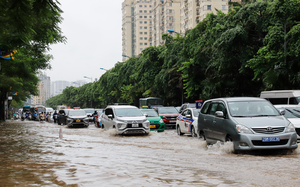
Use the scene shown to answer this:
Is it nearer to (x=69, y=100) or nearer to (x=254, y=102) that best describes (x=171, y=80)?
(x=254, y=102)

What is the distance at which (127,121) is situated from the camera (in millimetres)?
19047

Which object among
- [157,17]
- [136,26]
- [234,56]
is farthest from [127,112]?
[136,26]

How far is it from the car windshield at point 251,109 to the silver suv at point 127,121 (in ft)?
26.5

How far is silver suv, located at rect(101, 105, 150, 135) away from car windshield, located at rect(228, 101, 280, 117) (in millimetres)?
8077

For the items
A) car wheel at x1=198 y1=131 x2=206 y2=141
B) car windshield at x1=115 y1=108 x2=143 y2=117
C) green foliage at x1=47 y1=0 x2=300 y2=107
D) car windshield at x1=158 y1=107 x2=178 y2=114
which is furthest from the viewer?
green foliage at x1=47 y1=0 x2=300 y2=107

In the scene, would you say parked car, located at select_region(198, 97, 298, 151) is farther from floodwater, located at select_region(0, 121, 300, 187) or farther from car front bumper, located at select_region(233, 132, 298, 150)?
floodwater, located at select_region(0, 121, 300, 187)

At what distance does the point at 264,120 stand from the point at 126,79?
59923 millimetres

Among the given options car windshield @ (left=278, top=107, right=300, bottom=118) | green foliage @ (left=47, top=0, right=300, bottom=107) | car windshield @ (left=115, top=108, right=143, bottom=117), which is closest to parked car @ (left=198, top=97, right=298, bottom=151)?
car windshield @ (left=278, top=107, right=300, bottom=118)

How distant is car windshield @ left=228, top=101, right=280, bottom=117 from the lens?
36.3ft

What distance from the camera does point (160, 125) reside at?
2234cm

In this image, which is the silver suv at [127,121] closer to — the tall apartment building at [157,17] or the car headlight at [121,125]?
the car headlight at [121,125]

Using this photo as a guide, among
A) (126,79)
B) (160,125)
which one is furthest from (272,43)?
(126,79)

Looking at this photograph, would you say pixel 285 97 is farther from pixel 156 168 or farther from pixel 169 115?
pixel 156 168

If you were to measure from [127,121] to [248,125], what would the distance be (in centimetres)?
956
